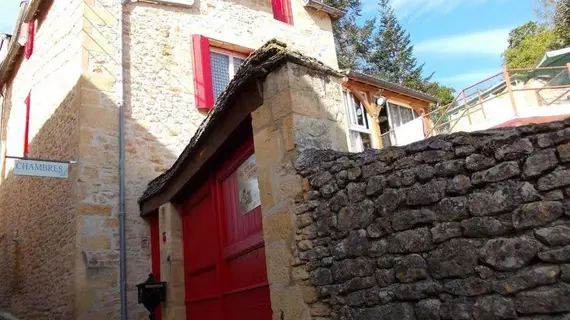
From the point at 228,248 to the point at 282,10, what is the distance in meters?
7.45

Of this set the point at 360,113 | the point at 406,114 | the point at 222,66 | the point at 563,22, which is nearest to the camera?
the point at 222,66

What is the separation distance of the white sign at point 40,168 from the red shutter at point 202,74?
2.61 metres

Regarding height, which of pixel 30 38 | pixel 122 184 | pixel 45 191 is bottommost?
→ pixel 122 184

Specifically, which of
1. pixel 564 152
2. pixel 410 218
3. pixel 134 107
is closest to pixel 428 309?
pixel 410 218

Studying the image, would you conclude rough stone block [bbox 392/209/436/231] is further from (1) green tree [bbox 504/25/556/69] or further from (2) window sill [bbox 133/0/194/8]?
(1) green tree [bbox 504/25/556/69]

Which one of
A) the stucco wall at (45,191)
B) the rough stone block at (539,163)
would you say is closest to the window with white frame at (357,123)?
the stucco wall at (45,191)

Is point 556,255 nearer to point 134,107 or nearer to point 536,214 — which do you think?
point 536,214

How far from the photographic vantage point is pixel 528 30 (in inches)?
1076

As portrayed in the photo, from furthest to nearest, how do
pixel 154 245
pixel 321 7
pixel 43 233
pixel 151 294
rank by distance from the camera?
pixel 321 7, pixel 43 233, pixel 154 245, pixel 151 294

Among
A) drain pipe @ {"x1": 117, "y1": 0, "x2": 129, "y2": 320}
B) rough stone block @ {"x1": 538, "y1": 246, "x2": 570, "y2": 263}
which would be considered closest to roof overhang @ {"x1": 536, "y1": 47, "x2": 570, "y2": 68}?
drain pipe @ {"x1": 117, "y1": 0, "x2": 129, "y2": 320}

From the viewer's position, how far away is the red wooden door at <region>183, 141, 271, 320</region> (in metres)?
3.84

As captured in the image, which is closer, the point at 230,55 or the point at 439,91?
the point at 230,55

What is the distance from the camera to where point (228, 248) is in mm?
4324

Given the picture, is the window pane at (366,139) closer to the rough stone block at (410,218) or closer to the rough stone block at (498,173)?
the rough stone block at (410,218)
